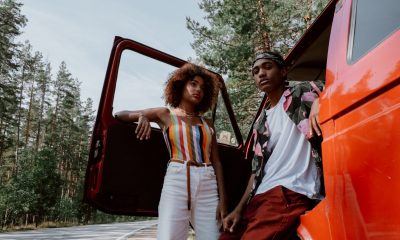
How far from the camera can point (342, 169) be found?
4.44 ft

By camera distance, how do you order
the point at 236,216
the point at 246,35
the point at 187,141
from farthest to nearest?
the point at 246,35, the point at 187,141, the point at 236,216

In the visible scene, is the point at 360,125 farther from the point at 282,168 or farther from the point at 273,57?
the point at 273,57

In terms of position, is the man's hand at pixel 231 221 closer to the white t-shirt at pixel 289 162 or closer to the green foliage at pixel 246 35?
the white t-shirt at pixel 289 162

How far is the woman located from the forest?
9616 mm

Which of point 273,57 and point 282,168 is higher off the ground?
point 273,57

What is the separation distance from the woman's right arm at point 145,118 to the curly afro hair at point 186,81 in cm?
34

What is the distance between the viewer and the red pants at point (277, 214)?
1.83m

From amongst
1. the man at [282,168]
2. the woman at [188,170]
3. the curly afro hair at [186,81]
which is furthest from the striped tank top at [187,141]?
the man at [282,168]

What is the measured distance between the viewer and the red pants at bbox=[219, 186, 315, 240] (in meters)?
1.83

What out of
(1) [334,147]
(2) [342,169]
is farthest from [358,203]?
(1) [334,147]

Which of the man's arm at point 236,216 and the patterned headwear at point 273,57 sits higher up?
the patterned headwear at point 273,57

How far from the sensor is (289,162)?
2010 mm

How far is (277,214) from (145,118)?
1178 mm

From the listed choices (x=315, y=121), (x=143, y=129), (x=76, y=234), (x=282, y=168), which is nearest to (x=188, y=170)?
(x=143, y=129)
